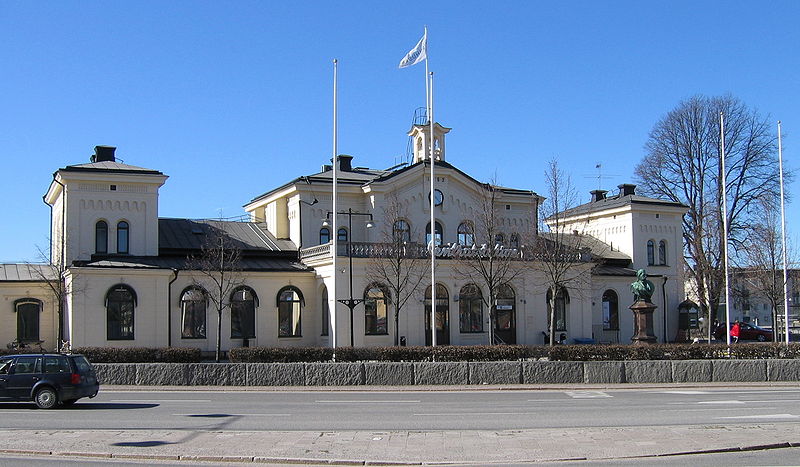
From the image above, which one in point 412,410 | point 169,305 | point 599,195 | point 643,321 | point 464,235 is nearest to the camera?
point 412,410

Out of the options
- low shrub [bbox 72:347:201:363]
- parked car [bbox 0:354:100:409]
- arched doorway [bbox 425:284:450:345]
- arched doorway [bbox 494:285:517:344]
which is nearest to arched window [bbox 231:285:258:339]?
arched doorway [bbox 425:284:450:345]

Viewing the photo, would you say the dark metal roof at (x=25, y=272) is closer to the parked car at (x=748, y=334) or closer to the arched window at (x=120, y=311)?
the arched window at (x=120, y=311)

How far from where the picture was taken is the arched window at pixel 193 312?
1796 inches

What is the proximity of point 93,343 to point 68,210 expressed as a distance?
7232 mm

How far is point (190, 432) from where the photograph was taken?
1759 cm

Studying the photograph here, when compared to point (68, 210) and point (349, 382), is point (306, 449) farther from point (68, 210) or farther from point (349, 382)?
point (68, 210)

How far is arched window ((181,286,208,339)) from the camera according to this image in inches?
1796

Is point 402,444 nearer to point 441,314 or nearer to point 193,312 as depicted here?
point 441,314

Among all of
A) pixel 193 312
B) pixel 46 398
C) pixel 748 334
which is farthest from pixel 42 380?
pixel 748 334

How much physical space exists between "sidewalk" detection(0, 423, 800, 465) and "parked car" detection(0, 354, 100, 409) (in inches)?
217

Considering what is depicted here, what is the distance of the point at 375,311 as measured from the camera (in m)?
46.3

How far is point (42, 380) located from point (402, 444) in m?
11.7

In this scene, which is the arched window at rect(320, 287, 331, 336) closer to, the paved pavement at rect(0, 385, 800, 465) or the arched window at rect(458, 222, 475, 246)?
the arched window at rect(458, 222, 475, 246)

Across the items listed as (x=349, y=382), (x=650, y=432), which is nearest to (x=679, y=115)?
(x=349, y=382)
